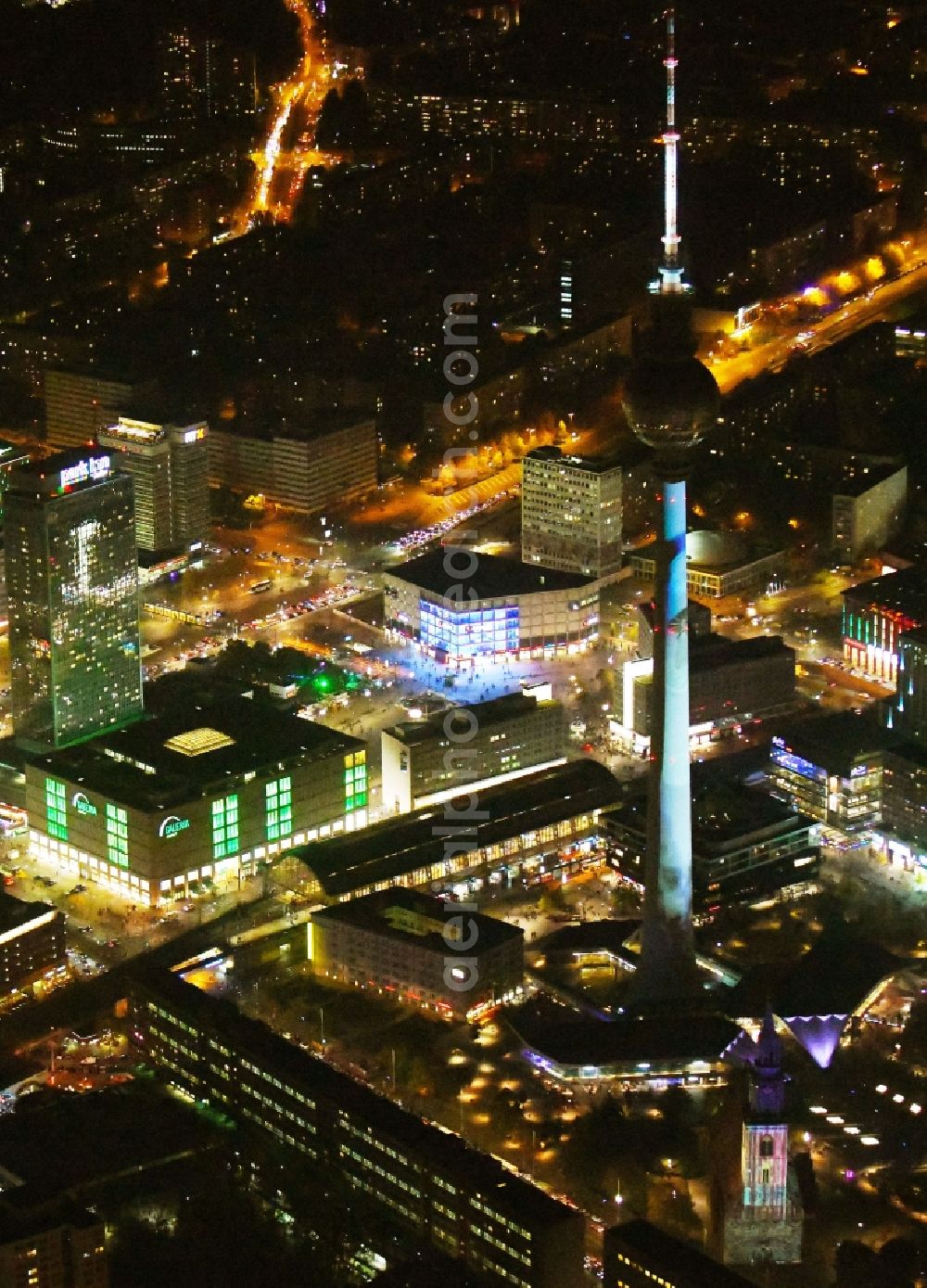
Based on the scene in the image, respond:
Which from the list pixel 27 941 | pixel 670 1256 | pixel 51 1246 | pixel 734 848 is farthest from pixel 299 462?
pixel 670 1256

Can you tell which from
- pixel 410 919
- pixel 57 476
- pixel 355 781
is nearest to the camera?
pixel 410 919

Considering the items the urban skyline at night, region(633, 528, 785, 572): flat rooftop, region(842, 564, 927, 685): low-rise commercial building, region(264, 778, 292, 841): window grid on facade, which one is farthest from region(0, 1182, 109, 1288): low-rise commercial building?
region(633, 528, 785, 572): flat rooftop

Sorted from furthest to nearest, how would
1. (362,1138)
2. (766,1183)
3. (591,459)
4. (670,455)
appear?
(591,459) < (670,455) < (362,1138) < (766,1183)

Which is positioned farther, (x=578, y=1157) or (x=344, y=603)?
(x=344, y=603)

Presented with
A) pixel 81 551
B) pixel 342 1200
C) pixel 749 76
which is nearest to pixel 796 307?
pixel 749 76

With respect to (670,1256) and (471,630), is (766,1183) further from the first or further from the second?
(471,630)

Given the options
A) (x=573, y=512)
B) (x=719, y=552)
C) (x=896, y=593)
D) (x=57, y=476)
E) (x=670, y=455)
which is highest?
(x=670, y=455)

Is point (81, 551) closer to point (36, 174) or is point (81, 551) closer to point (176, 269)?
point (176, 269)

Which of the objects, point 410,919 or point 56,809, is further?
point 56,809
